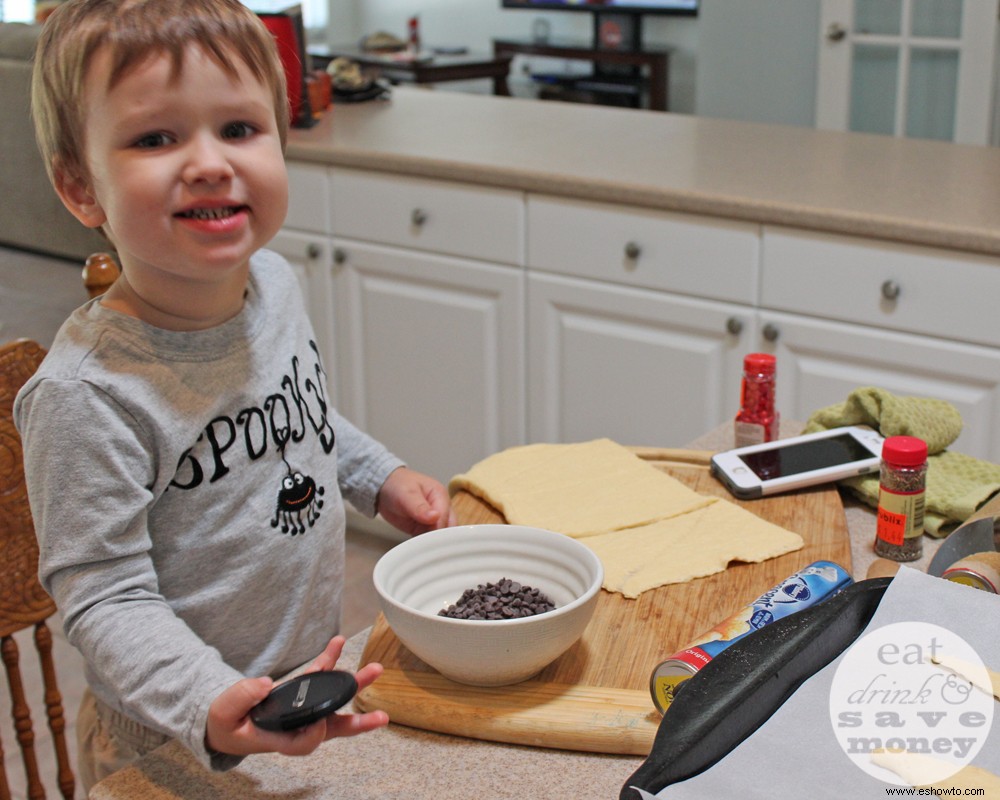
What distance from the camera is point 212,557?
35.1 inches

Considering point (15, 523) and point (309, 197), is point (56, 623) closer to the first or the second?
point (309, 197)

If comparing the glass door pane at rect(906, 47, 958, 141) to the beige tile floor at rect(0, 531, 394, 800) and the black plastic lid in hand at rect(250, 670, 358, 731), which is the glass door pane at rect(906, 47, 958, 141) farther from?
the black plastic lid in hand at rect(250, 670, 358, 731)

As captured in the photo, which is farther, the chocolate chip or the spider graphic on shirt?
the spider graphic on shirt

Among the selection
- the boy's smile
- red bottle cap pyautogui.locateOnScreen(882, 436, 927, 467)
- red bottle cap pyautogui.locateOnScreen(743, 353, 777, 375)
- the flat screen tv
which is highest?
the flat screen tv

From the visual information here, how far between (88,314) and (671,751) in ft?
1.72

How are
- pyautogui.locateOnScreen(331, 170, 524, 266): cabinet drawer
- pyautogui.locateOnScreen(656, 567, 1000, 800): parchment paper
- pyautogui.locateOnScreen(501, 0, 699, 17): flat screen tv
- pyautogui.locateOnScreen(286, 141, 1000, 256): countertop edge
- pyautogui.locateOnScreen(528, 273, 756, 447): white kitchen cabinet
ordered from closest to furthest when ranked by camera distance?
pyautogui.locateOnScreen(656, 567, 1000, 800): parchment paper < pyautogui.locateOnScreen(286, 141, 1000, 256): countertop edge < pyautogui.locateOnScreen(528, 273, 756, 447): white kitchen cabinet < pyautogui.locateOnScreen(331, 170, 524, 266): cabinet drawer < pyautogui.locateOnScreen(501, 0, 699, 17): flat screen tv

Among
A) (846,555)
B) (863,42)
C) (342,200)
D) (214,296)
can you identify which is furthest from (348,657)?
(863,42)

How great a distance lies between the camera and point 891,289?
1792 mm

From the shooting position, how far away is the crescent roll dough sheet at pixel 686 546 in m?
0.89

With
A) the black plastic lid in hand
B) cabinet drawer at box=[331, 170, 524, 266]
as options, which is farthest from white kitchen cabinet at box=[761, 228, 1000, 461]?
the black plastic lid in hand

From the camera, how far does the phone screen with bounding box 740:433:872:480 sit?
1.05 metres

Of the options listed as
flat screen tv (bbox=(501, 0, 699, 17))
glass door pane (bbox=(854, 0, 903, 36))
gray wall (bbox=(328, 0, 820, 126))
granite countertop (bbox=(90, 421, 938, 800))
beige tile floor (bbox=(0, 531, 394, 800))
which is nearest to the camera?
granite countertop (bbox=(90, 421, 938, 800))

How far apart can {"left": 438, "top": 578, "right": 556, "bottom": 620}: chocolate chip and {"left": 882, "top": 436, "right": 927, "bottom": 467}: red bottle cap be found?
308 millimetres

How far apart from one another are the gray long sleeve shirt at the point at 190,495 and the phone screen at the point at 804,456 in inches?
13.6
